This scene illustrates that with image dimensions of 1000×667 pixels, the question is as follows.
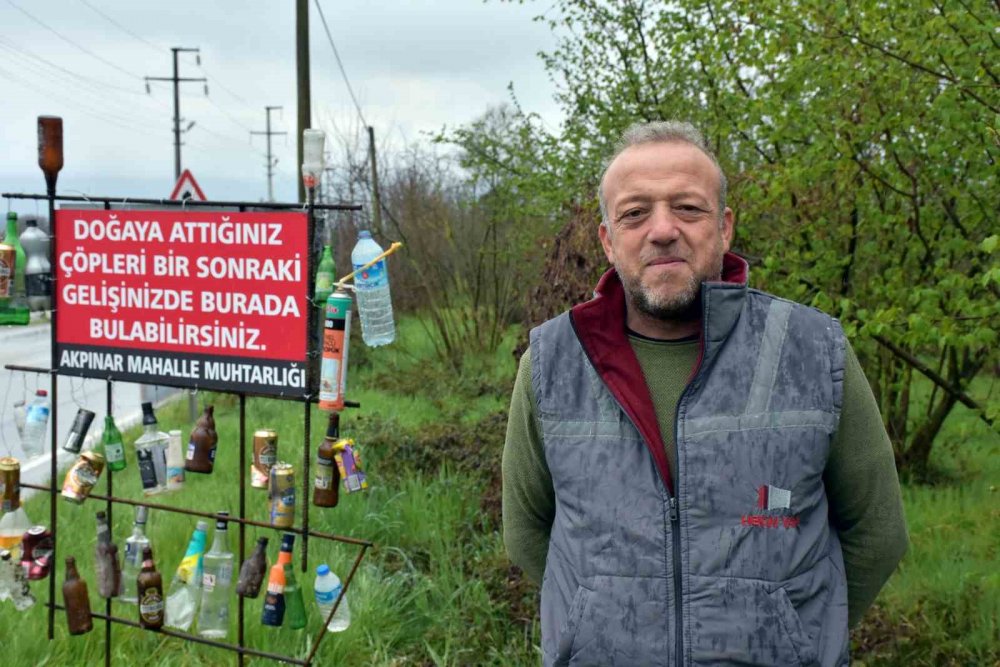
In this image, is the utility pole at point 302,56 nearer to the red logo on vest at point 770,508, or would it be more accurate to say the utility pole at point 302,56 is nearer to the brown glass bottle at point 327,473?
the brown glass bottle at point 327,473

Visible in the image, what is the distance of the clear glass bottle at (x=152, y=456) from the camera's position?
388 centimetres

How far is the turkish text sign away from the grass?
1390 millimetres

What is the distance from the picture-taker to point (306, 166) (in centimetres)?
347

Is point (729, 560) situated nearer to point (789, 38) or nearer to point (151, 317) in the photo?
A: point (151, 317)

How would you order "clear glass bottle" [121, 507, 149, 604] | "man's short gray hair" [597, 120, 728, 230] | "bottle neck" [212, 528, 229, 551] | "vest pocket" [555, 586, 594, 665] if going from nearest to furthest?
1. "vest pocket" [555, 586, 594, 665]
2. "man's short gray hair" [597, 120, 728, 230]
3. "bottle neck" [212, 528, 229, 551]
4. "clear glass bottle" [121, 507, 149, 604]

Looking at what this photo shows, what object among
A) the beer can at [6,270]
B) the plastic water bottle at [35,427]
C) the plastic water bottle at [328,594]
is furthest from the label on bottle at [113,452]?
the plastic water bottle at [328,594]

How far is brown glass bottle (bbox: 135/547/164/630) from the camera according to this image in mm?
3820

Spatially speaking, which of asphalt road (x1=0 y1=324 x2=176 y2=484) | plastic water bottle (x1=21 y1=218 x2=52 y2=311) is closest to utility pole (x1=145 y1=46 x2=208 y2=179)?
asphalt road (x1=0 y1=324 x2=176 y2=484)

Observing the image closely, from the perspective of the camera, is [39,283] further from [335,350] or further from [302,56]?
[302,56]

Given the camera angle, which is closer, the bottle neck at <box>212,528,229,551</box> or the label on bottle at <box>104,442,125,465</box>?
the bottle neck at <box>212,528,229,551</box>

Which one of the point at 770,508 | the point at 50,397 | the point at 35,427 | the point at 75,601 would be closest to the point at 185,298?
the point at 35,427

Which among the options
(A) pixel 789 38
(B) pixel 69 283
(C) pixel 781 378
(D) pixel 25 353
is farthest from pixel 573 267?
(D) pixel 25 353

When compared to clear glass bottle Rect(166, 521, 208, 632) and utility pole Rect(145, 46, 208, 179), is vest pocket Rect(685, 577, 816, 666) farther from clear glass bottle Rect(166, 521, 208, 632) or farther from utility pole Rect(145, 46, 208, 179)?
utility pole Rect(145, 46, 208, 179)

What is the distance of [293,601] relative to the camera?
12.4 ft
